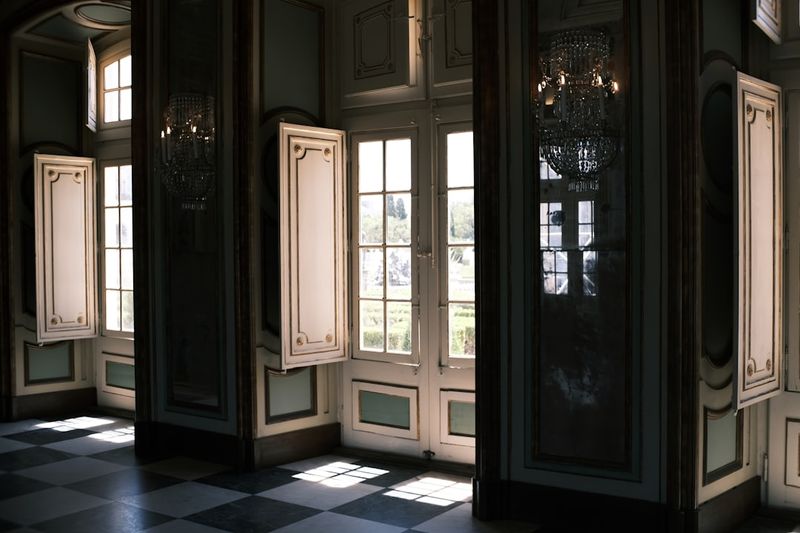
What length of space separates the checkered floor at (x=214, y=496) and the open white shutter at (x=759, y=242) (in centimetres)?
146

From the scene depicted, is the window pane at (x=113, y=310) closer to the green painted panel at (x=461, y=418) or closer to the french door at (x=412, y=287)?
the french door at (x=412, y=287)

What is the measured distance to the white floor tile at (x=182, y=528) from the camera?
4.36 m

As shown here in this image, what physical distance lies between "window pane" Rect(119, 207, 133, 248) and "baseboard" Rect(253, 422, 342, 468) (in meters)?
2.72

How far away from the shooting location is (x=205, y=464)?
18.9ft

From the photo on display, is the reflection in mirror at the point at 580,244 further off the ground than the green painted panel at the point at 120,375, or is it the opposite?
the reflection in mirror at the point at 580,244

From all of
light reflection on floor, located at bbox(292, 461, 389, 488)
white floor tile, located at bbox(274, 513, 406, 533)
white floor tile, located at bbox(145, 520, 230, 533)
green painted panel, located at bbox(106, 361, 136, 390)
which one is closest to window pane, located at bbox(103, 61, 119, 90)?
green painted panel, located at bbox(106, 361, 136, 390)

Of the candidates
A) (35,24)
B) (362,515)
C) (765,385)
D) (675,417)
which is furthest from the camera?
(35,24)

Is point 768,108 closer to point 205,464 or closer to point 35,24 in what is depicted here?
point 205,464

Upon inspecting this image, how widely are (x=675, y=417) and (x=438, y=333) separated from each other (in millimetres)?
1904

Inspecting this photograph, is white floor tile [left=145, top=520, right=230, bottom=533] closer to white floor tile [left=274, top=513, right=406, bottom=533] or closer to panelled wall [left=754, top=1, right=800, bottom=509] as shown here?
white floor tile [left=274, top=513, right=406, bottom=533]

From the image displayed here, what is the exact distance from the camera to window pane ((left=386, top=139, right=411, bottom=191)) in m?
5.69

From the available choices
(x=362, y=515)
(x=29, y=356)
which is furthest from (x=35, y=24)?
(x=362, y=515)

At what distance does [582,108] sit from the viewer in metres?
4.07

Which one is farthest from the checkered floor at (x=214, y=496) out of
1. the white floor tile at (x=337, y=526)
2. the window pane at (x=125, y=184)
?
the window pane at (x=125, y=184)
